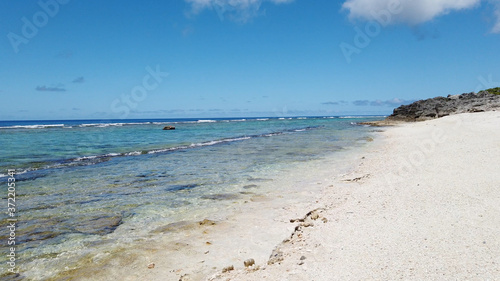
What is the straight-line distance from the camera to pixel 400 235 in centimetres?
495

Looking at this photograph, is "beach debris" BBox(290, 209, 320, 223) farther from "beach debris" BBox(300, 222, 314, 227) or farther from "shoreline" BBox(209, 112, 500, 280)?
"beach debris" BBox(300, 222, 314, 227)

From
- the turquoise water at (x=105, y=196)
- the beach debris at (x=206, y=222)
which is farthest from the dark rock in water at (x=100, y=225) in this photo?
the beach debris at (x=206, y=222)

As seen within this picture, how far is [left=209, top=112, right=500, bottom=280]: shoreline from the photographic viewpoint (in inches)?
153

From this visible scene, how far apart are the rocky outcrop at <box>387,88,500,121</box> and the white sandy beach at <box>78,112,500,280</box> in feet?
167

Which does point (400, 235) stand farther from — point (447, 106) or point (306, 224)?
point (447, 106)

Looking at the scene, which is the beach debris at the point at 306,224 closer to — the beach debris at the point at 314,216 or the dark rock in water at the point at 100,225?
the beach debris at the point at 314,216

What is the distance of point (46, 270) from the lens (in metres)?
4.93

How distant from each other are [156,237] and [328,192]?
5.27m

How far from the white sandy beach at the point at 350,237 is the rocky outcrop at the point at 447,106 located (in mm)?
51025

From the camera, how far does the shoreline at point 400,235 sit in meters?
3.88

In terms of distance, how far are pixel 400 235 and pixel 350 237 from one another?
82cm

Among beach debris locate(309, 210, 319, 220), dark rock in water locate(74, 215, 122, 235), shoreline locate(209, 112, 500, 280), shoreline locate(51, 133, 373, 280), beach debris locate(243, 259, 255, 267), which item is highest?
shoreline locate(209, 112, 500, 280)

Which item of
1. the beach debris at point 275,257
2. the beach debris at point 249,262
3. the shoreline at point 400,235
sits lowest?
the beach debris at point 249,262

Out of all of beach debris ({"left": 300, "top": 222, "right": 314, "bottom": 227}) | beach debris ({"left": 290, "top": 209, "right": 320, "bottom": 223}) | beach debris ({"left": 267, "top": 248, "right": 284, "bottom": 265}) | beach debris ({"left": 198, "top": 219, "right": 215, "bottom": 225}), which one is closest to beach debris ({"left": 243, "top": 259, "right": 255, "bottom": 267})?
beach debris ({"left": 267, "top": 248, "right": 284, "bottom": 265})
